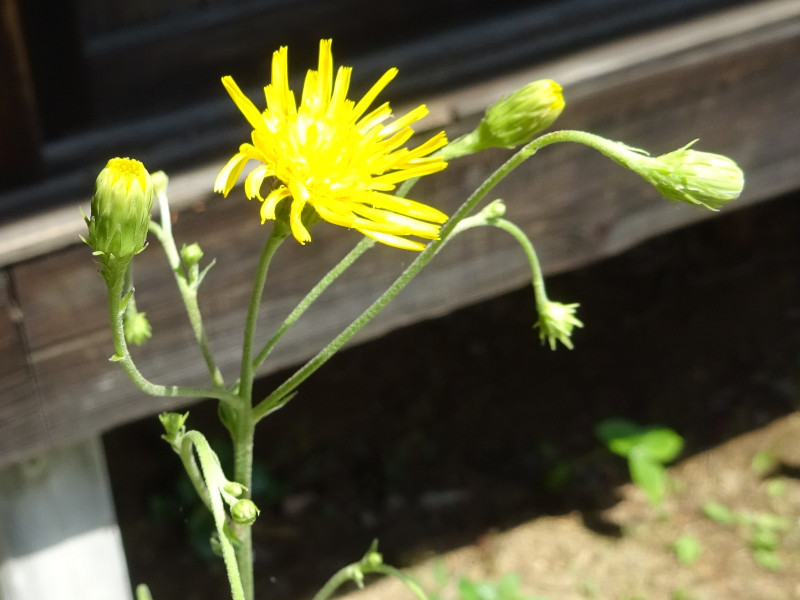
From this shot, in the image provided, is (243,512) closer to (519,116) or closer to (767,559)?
(519,116)

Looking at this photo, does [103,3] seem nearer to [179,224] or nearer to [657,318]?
[179,224]

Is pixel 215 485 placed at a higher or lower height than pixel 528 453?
lower

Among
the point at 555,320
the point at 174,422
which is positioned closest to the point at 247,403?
the point at 174,422

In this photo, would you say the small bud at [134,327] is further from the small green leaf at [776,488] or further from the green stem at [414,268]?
the small green leaf at [776,488]

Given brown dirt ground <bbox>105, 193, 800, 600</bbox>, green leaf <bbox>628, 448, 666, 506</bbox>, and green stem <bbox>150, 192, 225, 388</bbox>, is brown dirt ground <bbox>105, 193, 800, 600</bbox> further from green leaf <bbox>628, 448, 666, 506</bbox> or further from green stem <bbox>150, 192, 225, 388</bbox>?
green stem <bbox>150, 192, 225, 388</bbox>

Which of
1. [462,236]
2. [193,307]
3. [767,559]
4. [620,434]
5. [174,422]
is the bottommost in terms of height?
[767,559]

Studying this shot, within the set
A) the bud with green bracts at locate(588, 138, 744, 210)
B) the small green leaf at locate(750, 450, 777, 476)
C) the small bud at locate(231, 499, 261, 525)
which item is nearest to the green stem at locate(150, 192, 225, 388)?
the small bud at locate(231, 499, 261, 525)

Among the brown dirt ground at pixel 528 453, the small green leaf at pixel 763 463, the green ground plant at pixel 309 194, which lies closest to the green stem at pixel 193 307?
the green ground plant at pixel 309 194
